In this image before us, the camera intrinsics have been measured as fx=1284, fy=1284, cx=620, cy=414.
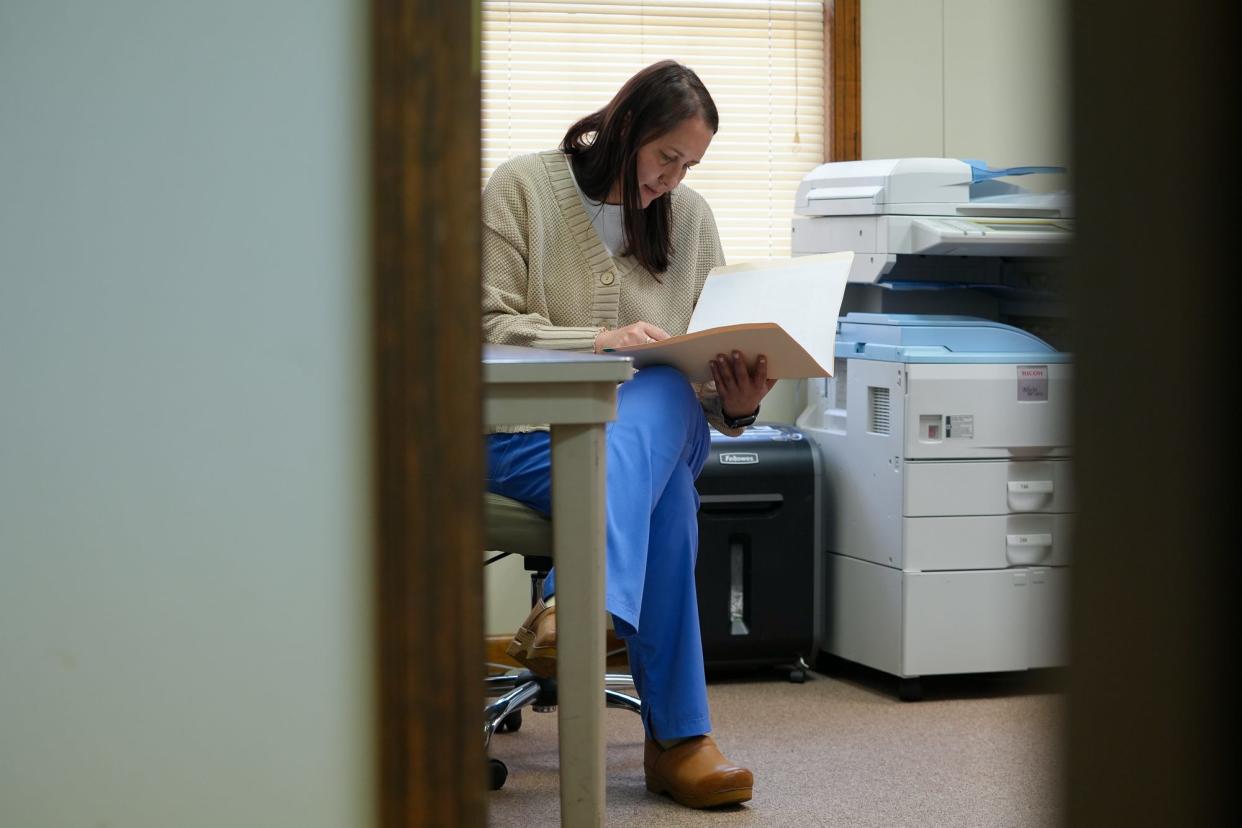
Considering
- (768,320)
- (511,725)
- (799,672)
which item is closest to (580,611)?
(768,320)

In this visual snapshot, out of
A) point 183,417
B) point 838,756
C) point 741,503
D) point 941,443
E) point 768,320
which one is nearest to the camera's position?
point 183,417

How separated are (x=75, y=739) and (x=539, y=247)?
148cm

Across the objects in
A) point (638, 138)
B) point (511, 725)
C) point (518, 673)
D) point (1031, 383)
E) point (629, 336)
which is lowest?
point (511, 725)

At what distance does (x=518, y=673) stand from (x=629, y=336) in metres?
0.80


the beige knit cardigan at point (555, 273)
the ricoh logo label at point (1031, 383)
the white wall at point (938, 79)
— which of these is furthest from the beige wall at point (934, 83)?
the beige knit cardigan at point (555, 273)

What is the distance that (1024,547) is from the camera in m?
2.77

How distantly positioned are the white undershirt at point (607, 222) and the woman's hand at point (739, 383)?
1.07 feet

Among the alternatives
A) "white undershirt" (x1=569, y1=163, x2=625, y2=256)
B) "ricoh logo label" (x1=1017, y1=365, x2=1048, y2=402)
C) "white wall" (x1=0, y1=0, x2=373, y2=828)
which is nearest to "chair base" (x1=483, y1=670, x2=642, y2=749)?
"white undershirt" (x1=569, y1=163, x2=625, y2=256)

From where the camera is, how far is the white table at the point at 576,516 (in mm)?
1409

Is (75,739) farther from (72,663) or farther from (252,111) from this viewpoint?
(252,111)

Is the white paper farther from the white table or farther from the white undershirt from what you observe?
the white table

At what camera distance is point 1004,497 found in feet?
9.05

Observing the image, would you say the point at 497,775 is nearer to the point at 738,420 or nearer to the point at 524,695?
the point at 524,695

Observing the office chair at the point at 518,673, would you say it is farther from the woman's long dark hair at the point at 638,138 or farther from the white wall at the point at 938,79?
the white wall at the point at 938,79
